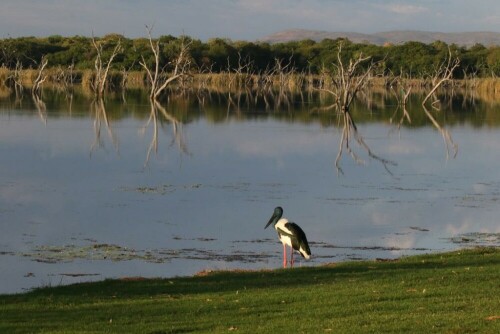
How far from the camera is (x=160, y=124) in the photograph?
130 feet

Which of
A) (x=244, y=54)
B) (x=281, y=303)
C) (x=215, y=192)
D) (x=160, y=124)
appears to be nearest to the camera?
(x=281, y=303)

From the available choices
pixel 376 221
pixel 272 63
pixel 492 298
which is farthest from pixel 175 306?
pixel 272 63

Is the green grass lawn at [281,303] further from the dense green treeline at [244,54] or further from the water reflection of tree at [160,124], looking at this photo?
the dense green treeline at [244,54]

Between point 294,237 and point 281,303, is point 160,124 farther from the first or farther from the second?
point 281,303

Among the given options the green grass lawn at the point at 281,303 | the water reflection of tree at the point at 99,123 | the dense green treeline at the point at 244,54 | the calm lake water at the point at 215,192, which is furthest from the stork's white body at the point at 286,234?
the dense green treeline at the point at 244,54

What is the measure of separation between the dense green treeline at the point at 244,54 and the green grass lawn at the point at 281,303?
67.5 metres

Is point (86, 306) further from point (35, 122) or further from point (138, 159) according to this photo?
point (35, 122)

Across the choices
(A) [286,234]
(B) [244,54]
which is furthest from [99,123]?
(B) [244,54]

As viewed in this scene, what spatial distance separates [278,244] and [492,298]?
21.5ft

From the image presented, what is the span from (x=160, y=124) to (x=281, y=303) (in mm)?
29496

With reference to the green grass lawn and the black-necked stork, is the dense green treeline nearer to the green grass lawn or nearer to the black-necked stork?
the black-necked stork

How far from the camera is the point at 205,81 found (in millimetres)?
80188

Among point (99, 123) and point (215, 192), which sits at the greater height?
point (215, 192)

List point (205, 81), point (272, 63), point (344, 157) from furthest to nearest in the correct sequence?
point (272, 63) → point (205, 81) → point (344, 157)
